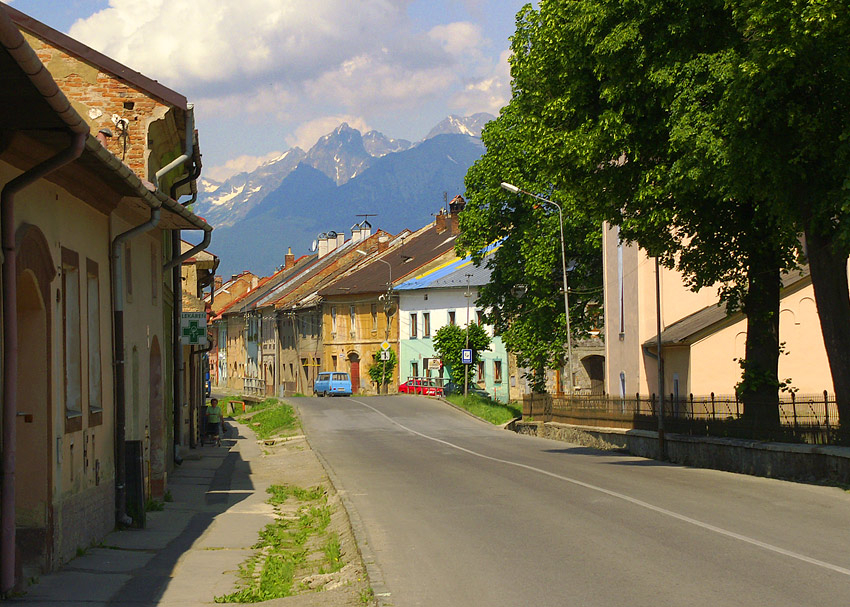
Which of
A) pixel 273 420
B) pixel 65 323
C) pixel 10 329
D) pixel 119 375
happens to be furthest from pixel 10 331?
pixel 273 420

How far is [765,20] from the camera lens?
15500 millimetres

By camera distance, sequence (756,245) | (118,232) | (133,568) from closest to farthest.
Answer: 1. (133,568)
2. (118,232)
3. (756,245)

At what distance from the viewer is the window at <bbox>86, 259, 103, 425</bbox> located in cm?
1297

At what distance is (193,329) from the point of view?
27.2 metres

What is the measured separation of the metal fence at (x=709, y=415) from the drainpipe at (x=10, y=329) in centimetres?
1392

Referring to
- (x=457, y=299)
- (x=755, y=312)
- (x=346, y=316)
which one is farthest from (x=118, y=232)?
(x=346, y=316)

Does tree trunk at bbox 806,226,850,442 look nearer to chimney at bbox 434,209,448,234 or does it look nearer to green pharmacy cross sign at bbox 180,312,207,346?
green pharmacy cross sign at bbox 180,312,207,346

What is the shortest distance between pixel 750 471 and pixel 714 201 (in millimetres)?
5391

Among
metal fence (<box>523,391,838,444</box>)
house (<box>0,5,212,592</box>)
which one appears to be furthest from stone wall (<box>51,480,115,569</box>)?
metal fence (<box>523,391,838,444</box>)

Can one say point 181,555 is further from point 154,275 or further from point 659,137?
point 659,137

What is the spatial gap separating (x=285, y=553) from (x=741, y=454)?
1159 centimetres

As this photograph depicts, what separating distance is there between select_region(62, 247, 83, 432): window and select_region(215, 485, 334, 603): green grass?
259 centimetres

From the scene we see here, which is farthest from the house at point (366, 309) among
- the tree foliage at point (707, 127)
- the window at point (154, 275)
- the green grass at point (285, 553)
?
the green grass at point (285, 553)

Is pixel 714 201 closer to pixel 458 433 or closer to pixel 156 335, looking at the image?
pixel 156 335
